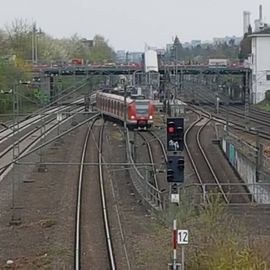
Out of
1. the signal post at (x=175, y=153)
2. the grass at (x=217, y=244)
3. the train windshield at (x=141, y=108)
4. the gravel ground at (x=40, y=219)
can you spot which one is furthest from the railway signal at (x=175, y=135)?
the train windshield at (x=141, y=108)

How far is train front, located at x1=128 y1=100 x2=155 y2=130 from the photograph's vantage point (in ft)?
150

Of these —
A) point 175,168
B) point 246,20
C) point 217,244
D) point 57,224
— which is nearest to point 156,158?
point 57,224

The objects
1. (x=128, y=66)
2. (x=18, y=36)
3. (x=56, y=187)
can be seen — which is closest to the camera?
(x=56, y=187)

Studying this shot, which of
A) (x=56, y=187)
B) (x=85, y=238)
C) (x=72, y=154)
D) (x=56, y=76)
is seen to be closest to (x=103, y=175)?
(x=56, y=187)

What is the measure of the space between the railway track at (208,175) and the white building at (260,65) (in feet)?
109

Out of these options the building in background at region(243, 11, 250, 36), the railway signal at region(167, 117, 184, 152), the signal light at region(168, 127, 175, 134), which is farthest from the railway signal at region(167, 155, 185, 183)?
the building in background at region(243, 11, 250, 36)

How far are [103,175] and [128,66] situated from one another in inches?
2016

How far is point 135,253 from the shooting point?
20.8 m

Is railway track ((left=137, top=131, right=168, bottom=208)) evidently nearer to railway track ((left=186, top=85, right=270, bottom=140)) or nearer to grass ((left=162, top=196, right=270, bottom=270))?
railway track ((left=186, top=85, right=270, bottom=140))

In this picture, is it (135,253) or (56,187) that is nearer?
(135,253)

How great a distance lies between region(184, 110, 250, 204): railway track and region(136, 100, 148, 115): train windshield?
336 cm

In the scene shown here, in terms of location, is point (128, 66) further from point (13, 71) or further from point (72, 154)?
point (72, 154)

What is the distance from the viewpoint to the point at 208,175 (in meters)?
36.5

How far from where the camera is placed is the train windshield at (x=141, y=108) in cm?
4556
